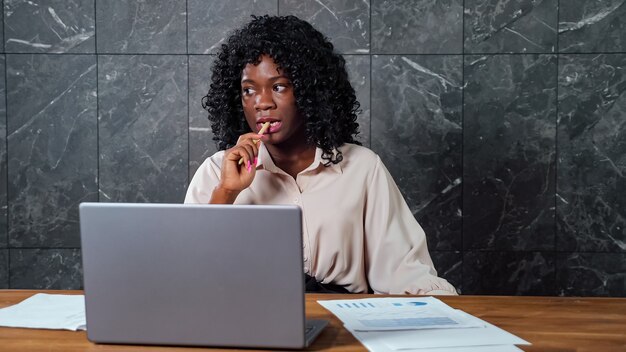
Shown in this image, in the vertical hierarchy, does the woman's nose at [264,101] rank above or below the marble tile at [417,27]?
below

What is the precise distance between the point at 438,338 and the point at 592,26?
8.44ft

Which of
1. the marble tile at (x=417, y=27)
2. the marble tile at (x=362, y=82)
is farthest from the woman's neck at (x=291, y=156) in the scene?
the marble tile at (x=417, y=27)

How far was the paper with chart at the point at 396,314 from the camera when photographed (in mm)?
1187

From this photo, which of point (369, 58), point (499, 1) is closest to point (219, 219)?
point (369, 58)

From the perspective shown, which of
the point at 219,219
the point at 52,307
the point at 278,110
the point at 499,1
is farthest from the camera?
the point at 499,1

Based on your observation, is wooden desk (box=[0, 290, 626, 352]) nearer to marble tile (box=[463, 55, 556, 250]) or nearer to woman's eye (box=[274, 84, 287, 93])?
woman's eye (box=[274, 84, 287, 93])

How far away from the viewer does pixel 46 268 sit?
343 centimetres

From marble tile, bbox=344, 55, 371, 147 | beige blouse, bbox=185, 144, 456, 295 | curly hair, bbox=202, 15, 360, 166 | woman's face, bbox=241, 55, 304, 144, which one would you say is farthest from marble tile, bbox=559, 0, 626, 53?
woman's face, bbox=241, 55, 304, 144

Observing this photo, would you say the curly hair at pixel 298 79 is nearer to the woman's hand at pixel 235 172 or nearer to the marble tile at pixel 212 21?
the woman's hand at pixel 235 172

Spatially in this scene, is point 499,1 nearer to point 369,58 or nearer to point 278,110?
point 369,58

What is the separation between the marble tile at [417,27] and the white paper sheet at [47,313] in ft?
7.11

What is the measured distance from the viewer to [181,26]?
3.30m

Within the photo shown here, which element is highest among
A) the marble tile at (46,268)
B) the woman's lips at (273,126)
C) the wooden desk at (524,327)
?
the woman's lips at (273,126)

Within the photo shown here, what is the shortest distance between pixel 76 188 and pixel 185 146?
0.58 meters
